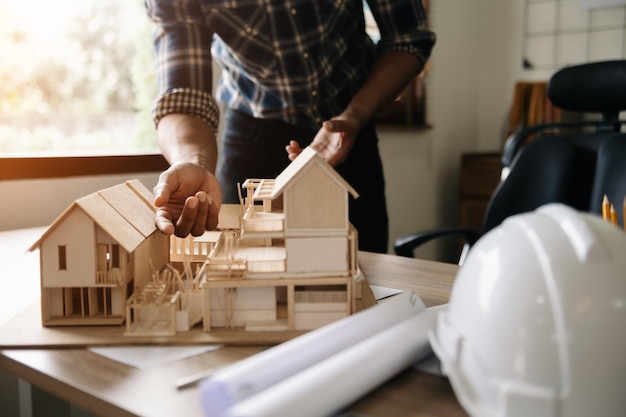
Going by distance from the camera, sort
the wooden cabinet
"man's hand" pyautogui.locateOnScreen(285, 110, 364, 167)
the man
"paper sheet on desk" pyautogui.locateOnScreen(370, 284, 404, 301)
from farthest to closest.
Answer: the wooden cabinet
the man
"man's hand" pyautogui.locateOnScreen(285, 110, 364, 167)
"paper sheet on desk" pyautogui.locateOnScreen(370, 284, 404, 301)

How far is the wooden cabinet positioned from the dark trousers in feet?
5.42

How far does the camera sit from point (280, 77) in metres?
1.39

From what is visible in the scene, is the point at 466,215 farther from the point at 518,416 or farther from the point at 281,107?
the point at 518,416

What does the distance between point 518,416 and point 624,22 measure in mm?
3104

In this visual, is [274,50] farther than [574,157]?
No

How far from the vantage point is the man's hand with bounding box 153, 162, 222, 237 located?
854mm

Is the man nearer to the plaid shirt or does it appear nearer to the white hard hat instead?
the plaid shirt

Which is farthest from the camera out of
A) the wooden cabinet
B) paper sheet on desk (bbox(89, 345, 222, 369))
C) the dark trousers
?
the wooden cabinet

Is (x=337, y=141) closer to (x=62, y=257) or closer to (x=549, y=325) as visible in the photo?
(x=62, y=257)

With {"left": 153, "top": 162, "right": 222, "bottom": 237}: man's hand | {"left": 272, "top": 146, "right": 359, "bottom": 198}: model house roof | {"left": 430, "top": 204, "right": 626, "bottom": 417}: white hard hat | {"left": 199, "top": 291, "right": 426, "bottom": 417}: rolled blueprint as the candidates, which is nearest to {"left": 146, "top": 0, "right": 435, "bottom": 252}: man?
{"left": 153, "top": 162, "right": 222, "bottom": 237}: man's hand

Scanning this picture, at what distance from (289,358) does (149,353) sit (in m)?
0.21

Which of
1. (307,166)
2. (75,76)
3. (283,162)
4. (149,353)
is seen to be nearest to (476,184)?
(283,162)

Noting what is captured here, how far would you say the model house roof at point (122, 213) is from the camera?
27.9 inches

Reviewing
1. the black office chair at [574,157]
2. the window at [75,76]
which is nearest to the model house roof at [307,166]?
the black office chair at [574,157]
